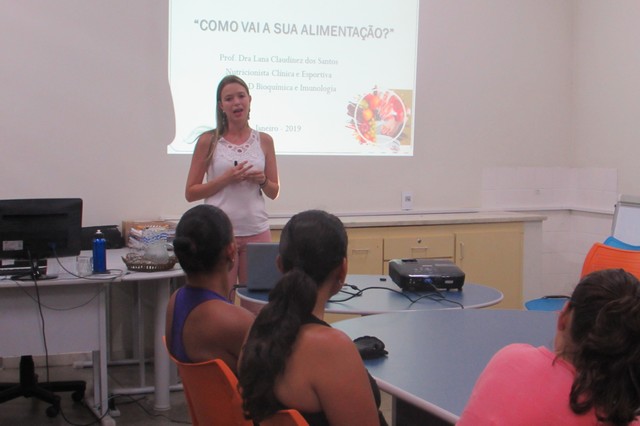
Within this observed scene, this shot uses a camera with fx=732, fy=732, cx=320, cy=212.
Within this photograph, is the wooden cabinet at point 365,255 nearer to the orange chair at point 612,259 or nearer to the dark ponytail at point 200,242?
the orange chair at point 612,259

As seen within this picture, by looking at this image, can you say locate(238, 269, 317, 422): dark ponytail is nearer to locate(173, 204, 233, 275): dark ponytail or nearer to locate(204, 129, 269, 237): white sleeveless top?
locate(173, 204, 233, 275): dark ponytail

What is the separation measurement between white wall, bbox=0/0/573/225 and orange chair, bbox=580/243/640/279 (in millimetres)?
1951

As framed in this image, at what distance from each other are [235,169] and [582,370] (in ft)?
8.47

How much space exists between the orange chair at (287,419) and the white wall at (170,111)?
11.6 feet

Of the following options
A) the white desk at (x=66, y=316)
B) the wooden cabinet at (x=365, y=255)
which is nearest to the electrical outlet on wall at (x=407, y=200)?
the wooden cabinet at (x=365, y=255)

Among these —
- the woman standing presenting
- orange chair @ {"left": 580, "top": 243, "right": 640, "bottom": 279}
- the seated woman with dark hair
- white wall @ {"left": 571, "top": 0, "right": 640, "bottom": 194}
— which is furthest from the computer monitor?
white wall @ {"left": 571, "top": 0, "right": 640, "bottom": 194}

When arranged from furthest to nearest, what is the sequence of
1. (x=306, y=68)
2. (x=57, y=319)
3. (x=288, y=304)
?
(x=306, y=68), (x=57, y=319), (x=288, y=304)

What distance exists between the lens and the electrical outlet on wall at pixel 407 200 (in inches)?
219

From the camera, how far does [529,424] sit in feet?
4.44

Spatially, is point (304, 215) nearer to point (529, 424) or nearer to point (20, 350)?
point (529, 424)

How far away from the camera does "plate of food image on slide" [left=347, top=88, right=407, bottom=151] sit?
17.8 ft

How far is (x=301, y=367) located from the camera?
157 cm

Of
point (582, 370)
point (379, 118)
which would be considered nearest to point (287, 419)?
point (582, 370)

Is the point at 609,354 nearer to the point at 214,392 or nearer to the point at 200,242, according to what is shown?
the point at 214,392
